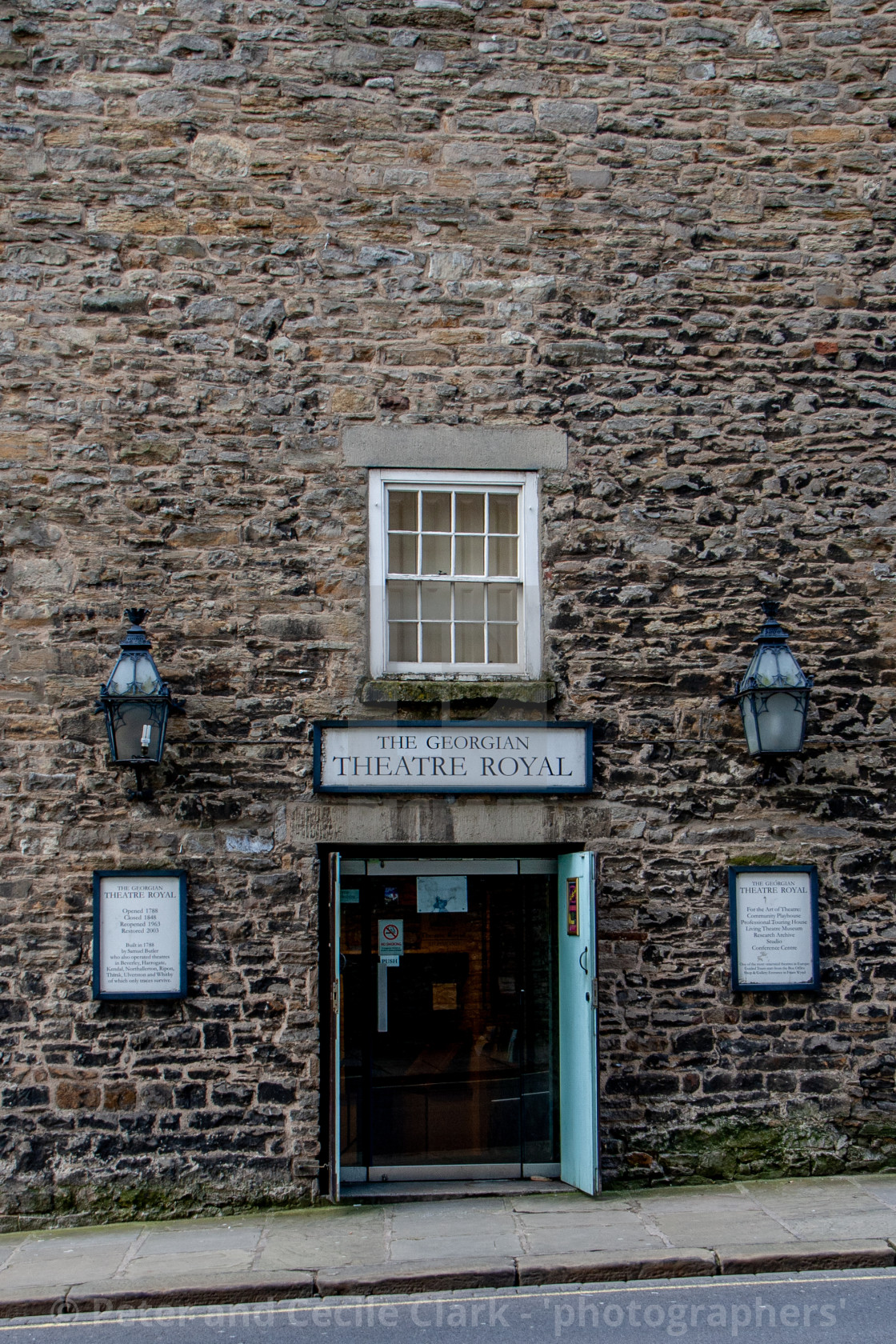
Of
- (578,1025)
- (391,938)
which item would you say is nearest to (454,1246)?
(578,1025)

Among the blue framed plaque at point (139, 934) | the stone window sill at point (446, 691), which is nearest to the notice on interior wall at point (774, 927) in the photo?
the stone window sill at point (446, 691)

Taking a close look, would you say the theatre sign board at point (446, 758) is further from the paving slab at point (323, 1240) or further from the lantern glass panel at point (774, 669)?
the paving slab at point (323, 1240)

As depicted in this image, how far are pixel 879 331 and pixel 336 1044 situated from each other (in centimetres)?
642

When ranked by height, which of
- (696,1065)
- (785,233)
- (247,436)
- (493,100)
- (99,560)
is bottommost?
(696,1065)

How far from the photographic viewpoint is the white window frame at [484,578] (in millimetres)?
7852

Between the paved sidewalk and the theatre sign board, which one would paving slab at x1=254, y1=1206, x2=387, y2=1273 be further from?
the theatre sign board

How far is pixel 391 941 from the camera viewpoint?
7.87 m

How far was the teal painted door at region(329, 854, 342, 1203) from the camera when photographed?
23.4ft

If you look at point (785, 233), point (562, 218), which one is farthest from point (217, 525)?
point (785, 233)

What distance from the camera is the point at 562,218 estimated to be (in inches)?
321

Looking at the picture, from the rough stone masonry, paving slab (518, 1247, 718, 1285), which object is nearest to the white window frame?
the rough stone masonry

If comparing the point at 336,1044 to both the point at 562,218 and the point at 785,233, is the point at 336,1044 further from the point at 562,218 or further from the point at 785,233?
the point at 785,233

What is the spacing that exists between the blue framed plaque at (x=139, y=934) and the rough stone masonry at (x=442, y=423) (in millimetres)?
111

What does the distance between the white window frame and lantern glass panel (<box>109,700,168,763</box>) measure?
158 cm
